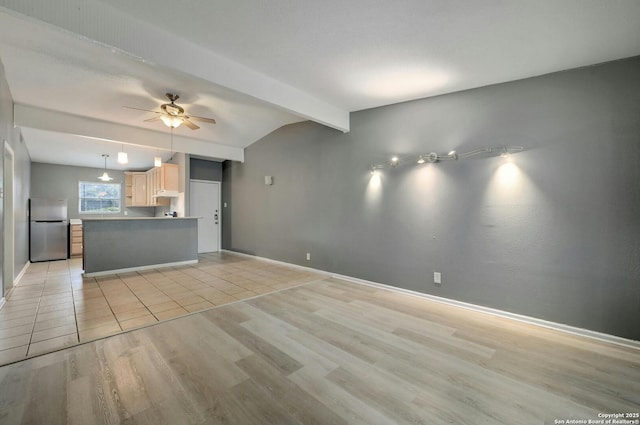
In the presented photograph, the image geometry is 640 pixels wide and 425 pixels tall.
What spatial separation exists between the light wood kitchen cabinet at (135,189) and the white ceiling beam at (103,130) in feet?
11.0

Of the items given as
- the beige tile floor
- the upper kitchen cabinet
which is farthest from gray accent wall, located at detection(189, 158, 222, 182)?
the beige tile floor

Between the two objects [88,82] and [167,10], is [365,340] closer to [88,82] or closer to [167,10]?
[167,10]

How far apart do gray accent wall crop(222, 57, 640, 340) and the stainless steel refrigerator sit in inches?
263

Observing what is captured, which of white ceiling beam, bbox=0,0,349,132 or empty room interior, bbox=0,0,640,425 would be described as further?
white ceiling beam, bbox=0,0,349,132

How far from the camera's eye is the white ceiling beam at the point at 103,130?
402 centimetres

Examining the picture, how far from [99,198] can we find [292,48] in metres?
8.63

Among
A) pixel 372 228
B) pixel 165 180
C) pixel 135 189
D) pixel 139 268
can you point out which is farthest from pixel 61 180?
pixel 372 228

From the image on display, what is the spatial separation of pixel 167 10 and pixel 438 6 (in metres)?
2.13

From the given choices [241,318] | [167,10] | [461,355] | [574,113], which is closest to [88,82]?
[167,10]

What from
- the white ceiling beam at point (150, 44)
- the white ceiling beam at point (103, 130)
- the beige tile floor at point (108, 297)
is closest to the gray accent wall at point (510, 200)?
the beige tile floor at point (108, 297)

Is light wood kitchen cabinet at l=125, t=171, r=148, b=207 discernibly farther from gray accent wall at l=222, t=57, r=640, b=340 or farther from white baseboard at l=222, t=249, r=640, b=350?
white baseboard at l=222, t=249, r=640, b=350

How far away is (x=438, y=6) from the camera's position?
1976 mm

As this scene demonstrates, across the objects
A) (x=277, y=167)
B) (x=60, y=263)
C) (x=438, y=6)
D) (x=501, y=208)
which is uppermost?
(x=438, y=6)

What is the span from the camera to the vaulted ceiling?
2.01 metres
